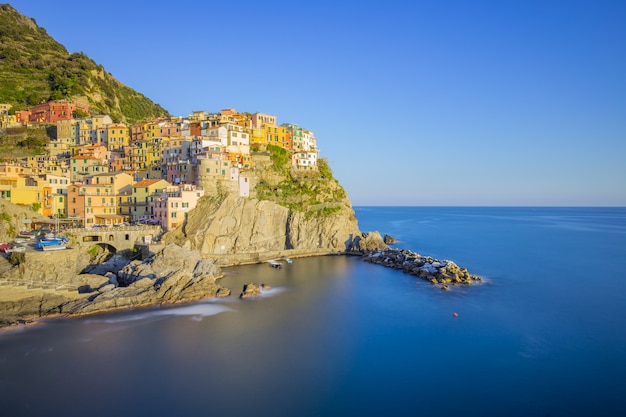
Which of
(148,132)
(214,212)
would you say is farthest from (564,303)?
(148,132)

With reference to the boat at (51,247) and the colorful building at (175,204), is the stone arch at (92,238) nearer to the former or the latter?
the boat at (51,247)

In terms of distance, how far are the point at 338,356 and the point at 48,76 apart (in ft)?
265

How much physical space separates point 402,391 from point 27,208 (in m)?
39.3

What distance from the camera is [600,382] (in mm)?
18422

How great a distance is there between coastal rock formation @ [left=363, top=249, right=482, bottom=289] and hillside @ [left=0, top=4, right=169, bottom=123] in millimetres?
55496

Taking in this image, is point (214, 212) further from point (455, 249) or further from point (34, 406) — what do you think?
point (455, 249)

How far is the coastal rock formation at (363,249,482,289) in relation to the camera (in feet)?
118

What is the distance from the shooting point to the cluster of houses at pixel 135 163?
135ft

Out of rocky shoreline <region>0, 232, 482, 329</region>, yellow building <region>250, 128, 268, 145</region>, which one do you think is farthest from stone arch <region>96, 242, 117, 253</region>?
yellow building <region>250, 128, 268, 145</region>

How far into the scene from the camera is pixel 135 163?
2077 inches

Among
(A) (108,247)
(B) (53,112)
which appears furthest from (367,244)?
(B) (53,112)

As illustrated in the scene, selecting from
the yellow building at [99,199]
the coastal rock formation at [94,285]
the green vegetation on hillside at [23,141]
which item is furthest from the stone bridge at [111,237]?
the green vegetation on hillside at [23,141]

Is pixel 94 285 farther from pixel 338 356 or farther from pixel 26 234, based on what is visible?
pixel 338 356

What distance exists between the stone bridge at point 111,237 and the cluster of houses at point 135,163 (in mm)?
4014
